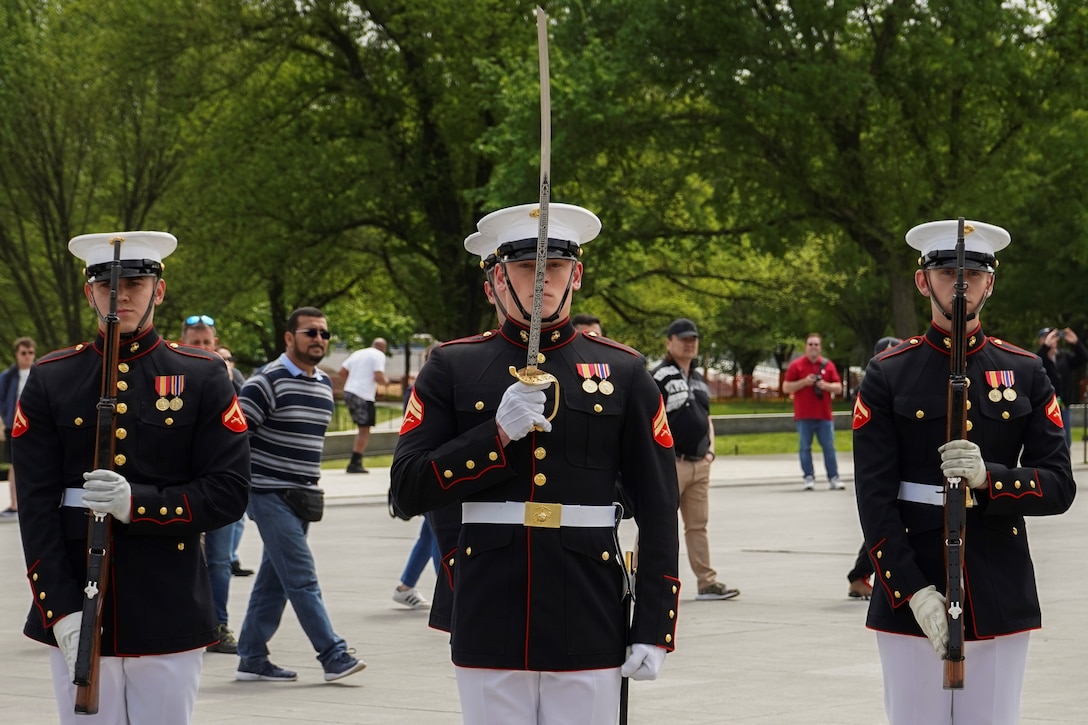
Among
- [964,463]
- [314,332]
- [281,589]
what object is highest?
[314,332]

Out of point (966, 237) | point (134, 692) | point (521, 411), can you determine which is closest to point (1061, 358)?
point (966, 237)

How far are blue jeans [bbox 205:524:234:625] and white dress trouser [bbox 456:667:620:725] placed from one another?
625cm

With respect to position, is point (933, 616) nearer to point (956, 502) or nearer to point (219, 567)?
point (956, 502)

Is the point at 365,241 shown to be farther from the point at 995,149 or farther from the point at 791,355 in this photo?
the point at 791,355

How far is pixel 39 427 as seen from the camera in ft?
17.3

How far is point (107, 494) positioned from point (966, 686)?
99.5 inches

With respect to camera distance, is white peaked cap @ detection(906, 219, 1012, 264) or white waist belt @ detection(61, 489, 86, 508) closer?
white waist belt @ detection(61, 489, 86, 508)

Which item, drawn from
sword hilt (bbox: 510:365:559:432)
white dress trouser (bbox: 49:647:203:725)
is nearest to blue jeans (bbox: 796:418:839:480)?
white dress trouser (bbox: 49:647:203:725)

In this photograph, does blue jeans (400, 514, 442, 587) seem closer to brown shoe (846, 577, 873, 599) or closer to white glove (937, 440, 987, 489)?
brown shoe (846, 577, 873, 599)

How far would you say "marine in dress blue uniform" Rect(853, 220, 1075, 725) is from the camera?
5.24m

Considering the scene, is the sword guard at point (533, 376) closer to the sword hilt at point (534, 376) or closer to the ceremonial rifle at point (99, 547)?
the sword hilt at point (534, 376)

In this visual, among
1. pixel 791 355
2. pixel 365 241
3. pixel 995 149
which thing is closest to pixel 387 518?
pixel 995 149

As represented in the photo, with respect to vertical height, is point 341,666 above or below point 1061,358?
below

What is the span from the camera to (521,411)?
448 centimetres
